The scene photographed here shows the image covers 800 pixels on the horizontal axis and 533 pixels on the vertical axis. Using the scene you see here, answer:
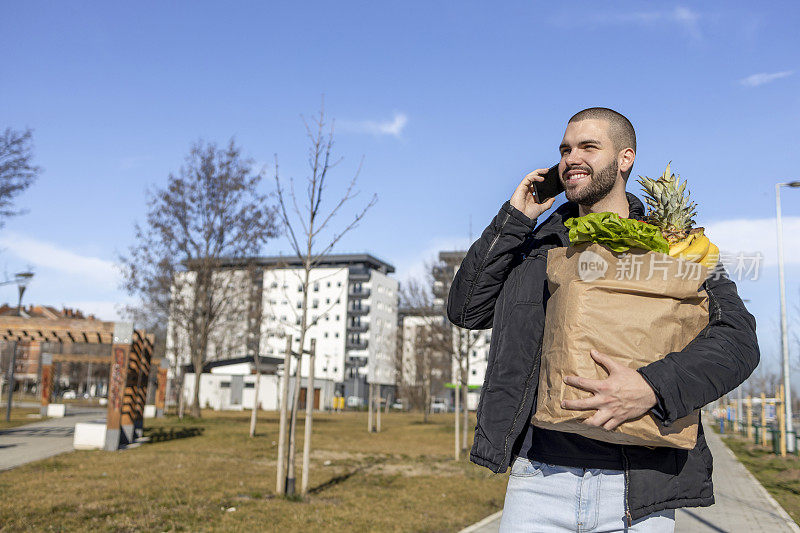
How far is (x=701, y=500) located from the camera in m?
1.99

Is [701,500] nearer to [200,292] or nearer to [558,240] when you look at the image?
[558,240]

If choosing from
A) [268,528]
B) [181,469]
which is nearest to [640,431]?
[268,528]

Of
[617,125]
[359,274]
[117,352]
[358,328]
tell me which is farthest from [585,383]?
[359,274]

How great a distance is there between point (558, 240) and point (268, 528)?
22.0ft

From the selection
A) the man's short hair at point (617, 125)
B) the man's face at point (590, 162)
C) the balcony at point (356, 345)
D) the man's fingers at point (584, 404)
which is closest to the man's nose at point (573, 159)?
the man's face at point (590, 162)

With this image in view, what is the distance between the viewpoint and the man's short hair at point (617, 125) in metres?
2.18

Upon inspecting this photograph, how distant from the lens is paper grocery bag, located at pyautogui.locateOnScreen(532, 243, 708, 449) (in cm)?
176

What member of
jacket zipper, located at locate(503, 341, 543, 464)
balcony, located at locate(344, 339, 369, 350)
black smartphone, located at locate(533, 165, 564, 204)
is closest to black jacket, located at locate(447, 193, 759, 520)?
jacket zipper, located at locate(503, 341, 543, 464)

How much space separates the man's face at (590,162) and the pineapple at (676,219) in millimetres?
169

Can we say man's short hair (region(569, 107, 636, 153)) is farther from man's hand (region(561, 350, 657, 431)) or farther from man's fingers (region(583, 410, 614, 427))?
man's fingers (region(583, 410, 614, 427))

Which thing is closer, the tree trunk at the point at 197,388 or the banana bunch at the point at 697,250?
the banana bunch at the point at 697,250

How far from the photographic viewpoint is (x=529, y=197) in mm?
2426

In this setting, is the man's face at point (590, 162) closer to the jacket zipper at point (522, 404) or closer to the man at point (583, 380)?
the man at point (583, 380)

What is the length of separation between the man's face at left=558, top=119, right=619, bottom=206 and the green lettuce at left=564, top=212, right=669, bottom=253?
0.36 meters
